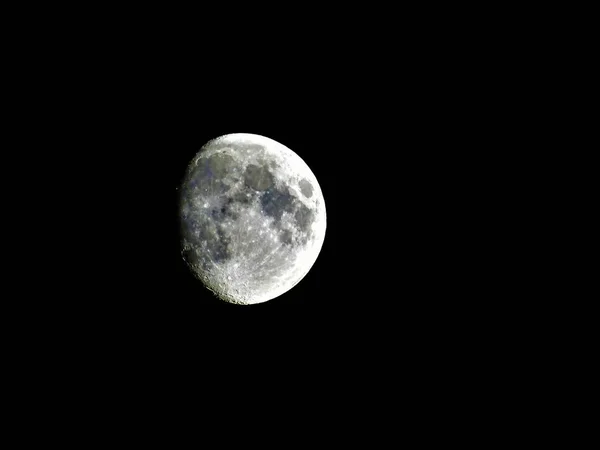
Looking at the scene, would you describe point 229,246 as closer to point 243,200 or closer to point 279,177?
point 243,200

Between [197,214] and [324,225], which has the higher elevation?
[324,225]

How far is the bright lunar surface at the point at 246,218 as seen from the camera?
285cm

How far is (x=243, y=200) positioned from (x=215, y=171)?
0.29 meters

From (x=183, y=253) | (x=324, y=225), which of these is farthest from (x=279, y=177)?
(x=183, y=253)

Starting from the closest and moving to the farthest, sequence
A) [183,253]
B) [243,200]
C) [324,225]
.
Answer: [243,200] → [183,253] → [324,225]

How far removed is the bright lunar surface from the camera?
2854mm

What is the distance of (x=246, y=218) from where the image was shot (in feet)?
9.30

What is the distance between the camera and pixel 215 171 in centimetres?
292

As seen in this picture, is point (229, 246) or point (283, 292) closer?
point (229, 246)

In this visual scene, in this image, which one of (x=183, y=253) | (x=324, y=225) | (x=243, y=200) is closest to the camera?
(x=243, y=200)

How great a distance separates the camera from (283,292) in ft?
10.6

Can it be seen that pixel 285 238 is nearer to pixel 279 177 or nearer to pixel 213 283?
A: pixel 279 177

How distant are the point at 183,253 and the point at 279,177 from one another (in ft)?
2.84

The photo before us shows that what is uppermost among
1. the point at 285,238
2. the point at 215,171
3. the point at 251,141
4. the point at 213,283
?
the point at 251,141
